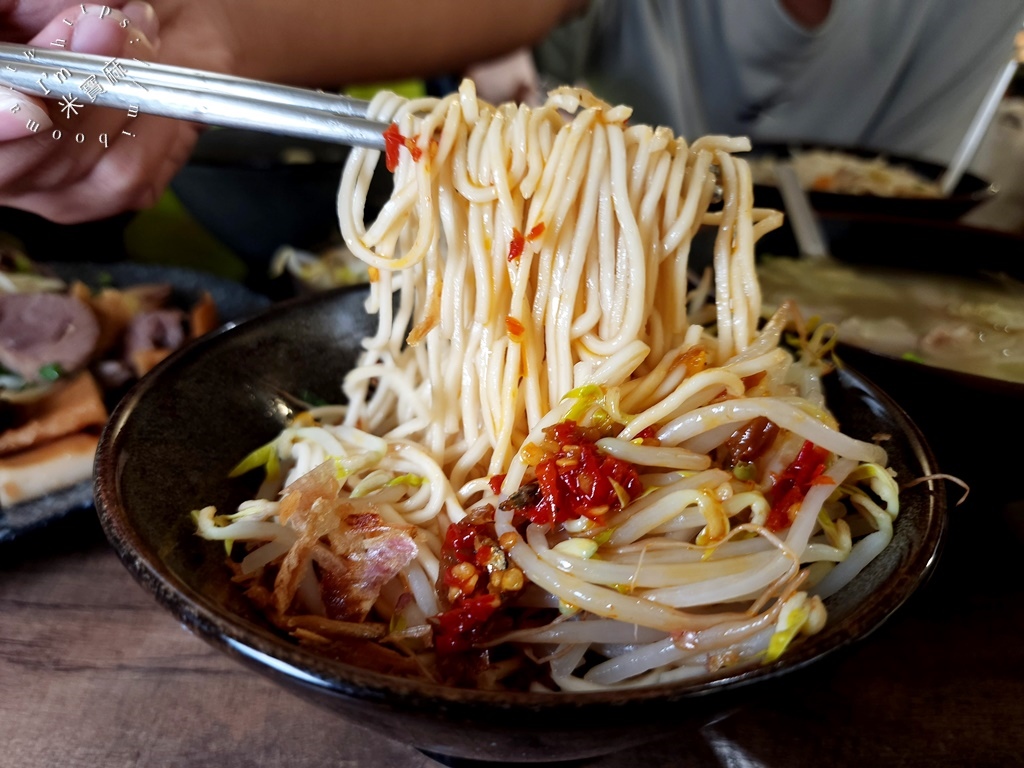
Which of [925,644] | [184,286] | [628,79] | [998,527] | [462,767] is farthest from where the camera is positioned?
A: [628,79]

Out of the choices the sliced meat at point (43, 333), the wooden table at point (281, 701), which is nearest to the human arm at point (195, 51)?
the sliced meat at point (43, 333)

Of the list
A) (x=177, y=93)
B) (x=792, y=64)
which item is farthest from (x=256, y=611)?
(x=792, y=64)

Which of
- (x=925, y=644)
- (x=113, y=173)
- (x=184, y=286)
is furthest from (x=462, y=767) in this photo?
(x=184, y=286)

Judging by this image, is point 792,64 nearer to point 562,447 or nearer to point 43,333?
→ point 562,447

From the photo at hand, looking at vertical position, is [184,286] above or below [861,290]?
below

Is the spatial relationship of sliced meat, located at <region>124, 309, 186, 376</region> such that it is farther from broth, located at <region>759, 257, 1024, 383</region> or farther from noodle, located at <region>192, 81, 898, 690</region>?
broth, located at <region>759, 257, 1024, 383</region>

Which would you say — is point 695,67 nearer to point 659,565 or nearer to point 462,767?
point 659,565

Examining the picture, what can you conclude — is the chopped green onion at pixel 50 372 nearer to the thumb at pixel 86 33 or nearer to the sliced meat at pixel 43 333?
the sliced meat at pixel 43 333
